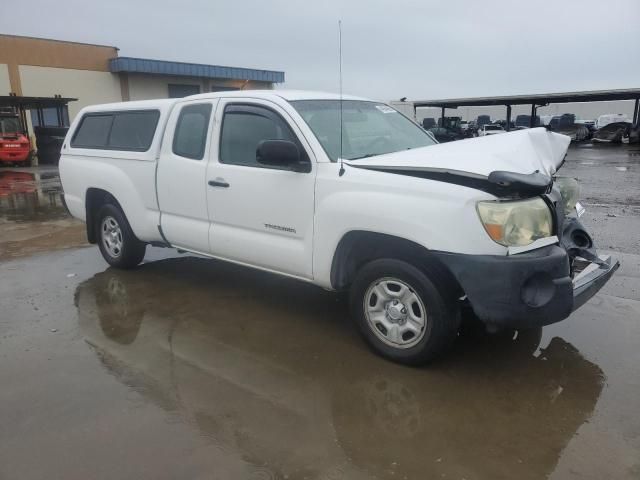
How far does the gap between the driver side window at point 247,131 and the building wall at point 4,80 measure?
1160 inches

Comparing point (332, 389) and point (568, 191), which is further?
point (568, 191)

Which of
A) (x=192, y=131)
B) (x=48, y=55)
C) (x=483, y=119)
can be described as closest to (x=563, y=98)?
(x=483, y=119)

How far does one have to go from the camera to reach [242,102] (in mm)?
4695

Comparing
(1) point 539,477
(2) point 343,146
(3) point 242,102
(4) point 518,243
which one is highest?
(3) point 242,102

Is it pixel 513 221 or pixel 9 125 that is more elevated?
pixel 9 125

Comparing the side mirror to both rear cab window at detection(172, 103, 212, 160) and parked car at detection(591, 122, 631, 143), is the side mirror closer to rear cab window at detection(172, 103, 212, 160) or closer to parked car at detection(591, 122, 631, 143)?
rear cab window at detection(172, 103, 212, 160)

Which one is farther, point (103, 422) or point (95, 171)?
point (95, 171)

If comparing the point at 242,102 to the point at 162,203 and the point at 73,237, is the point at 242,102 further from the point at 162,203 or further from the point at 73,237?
the point at 73,237

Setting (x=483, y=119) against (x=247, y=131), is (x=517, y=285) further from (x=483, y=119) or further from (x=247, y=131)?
(x=483, y=119)

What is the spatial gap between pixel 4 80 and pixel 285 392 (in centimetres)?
3161

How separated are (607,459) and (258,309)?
2989 millimetres

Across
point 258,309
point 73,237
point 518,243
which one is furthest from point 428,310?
point 73,237

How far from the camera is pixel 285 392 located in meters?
3.47

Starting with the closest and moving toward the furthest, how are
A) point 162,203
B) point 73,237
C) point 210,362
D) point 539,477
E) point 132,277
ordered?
1. point 539,477
2. point 210,362
3. point 162,203
4. point 132,277
5. point 73,237
